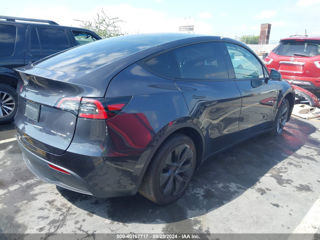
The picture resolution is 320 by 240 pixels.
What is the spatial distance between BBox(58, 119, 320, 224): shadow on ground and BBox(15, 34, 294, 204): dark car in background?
0.16 m

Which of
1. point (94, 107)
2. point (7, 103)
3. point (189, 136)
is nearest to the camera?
point (94, 107)

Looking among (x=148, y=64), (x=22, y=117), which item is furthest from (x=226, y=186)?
(x=22, y=117)

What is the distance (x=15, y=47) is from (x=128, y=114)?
3.73 m

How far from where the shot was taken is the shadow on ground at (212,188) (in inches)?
92.9

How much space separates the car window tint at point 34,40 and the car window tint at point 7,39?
0.96 feet

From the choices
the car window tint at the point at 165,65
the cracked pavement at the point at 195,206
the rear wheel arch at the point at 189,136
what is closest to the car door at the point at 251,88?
the cracked pavement at the point at 195,206

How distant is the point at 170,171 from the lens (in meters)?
2.39

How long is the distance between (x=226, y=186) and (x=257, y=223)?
2.04 feet

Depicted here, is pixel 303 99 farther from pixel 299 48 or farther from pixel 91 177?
pixel 91 177

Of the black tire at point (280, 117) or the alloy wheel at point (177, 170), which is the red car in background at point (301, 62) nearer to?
the black tire at point (280, 117)

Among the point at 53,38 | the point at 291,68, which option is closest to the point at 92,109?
the point at 53,38

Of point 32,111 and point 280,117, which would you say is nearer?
point 32,111

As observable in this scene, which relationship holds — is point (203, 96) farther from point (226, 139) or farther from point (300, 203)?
point (300, 203)

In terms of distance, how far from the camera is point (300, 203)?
2.64 m
